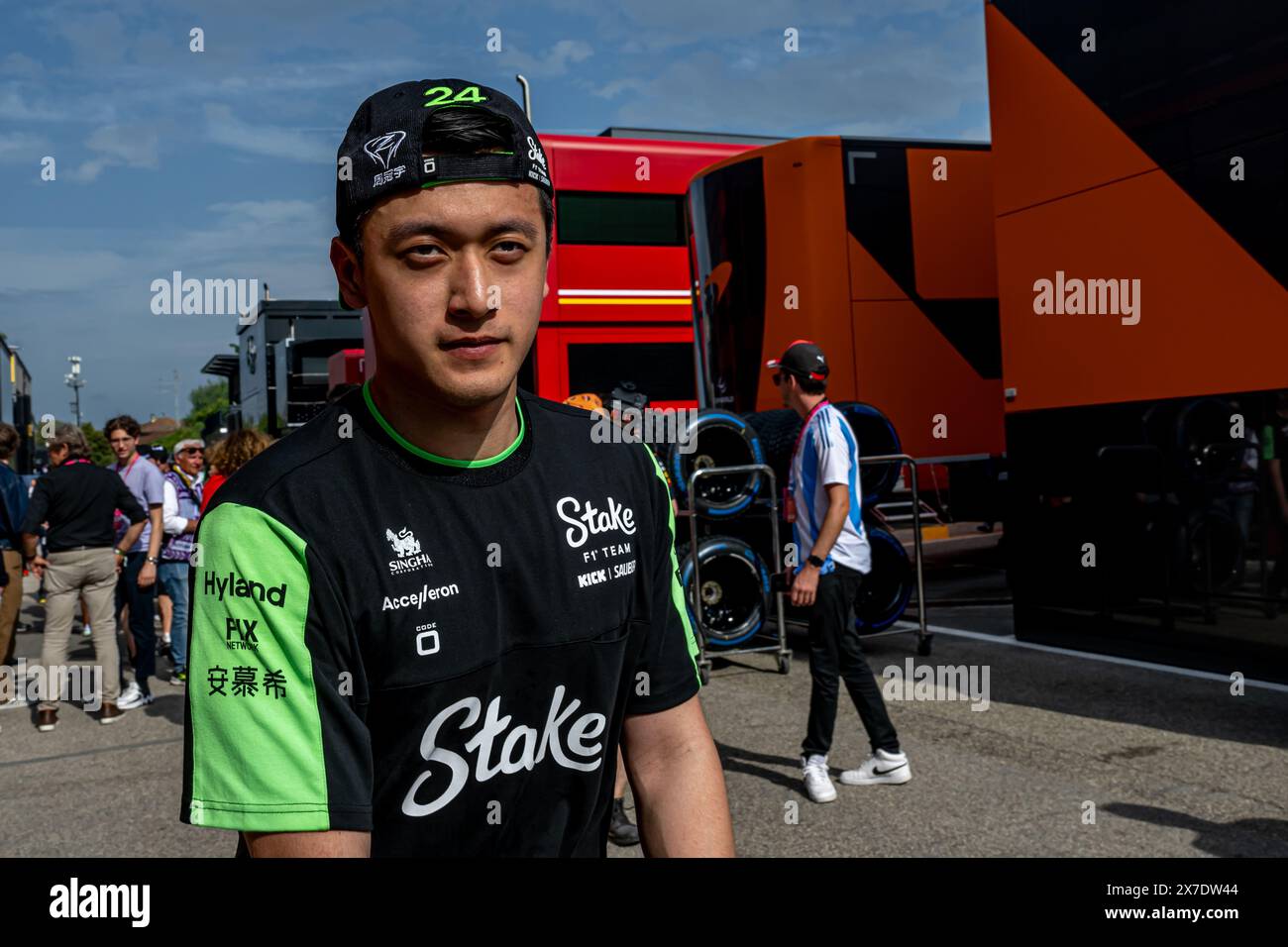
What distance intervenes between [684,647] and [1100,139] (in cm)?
737

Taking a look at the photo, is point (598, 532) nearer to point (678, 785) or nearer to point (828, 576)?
point (678, 785)

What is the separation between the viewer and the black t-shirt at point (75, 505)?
7.67 metres

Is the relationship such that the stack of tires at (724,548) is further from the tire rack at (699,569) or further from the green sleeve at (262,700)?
the green sleeve at (262,700)

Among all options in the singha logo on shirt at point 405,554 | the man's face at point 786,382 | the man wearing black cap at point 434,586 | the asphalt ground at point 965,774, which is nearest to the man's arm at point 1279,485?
the asphalt ground at point 965,774

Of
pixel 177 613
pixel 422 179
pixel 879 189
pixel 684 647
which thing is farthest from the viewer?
pixel 879 189

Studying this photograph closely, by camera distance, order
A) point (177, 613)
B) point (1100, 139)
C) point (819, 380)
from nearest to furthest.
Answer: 1. point (819, 380)
2. point (1100, 139)
3. point (177, 613)

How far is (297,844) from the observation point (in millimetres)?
1225

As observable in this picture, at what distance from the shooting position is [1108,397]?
796 cm

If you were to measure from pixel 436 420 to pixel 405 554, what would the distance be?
0.18 meters

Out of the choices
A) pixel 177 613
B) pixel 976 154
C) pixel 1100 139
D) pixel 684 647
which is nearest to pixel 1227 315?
pixel 1100 139

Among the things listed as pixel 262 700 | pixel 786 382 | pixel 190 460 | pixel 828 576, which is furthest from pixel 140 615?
pixel 262 700

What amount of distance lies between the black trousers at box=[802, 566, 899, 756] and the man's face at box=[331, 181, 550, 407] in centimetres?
447

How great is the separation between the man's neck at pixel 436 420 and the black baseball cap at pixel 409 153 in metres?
0.21
